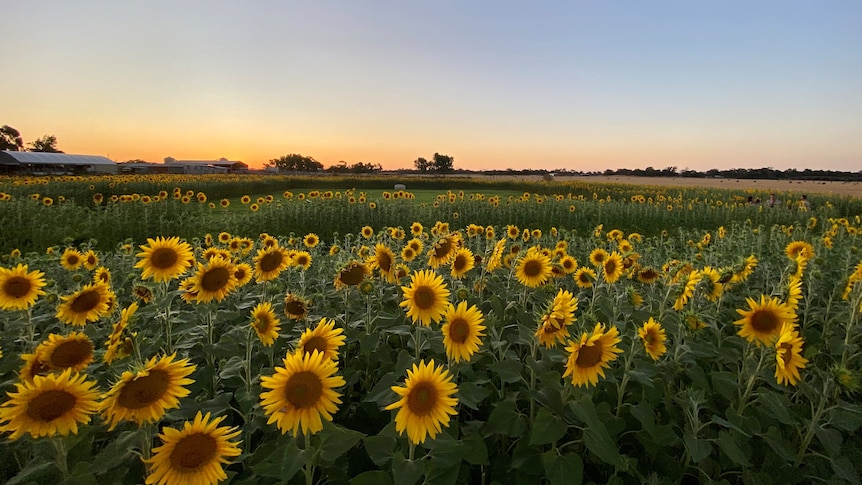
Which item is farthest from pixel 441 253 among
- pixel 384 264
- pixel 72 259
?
pixel 72 259

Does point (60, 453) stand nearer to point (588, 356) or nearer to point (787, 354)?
point (588, 356)

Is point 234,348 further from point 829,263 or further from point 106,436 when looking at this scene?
point 829,263

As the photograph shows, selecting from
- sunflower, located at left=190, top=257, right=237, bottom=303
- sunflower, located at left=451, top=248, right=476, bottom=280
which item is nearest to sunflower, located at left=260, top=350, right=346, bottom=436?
sunflower, located at left=190, top=257, right=237, bottom=303

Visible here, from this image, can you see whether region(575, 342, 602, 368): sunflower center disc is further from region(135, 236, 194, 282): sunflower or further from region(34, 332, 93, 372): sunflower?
region(135, 236, 194, 282): sunflower

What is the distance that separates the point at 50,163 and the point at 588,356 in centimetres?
8453

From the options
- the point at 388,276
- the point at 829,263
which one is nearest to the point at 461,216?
the point at 829,263

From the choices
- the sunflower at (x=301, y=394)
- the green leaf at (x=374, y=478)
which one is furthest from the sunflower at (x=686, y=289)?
the sunflower at (x=301, y=394)

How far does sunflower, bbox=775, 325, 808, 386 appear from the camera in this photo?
6.26 feet

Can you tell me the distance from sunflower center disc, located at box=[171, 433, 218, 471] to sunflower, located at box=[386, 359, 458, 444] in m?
0.57

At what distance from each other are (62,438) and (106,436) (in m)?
0.48

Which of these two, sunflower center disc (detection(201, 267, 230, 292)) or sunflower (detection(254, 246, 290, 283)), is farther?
sunflower (detection(254, 246, 290, 283))

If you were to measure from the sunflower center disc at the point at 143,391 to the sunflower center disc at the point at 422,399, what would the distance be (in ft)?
2.57

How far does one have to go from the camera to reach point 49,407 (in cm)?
135

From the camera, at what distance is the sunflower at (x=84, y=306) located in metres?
2.21
